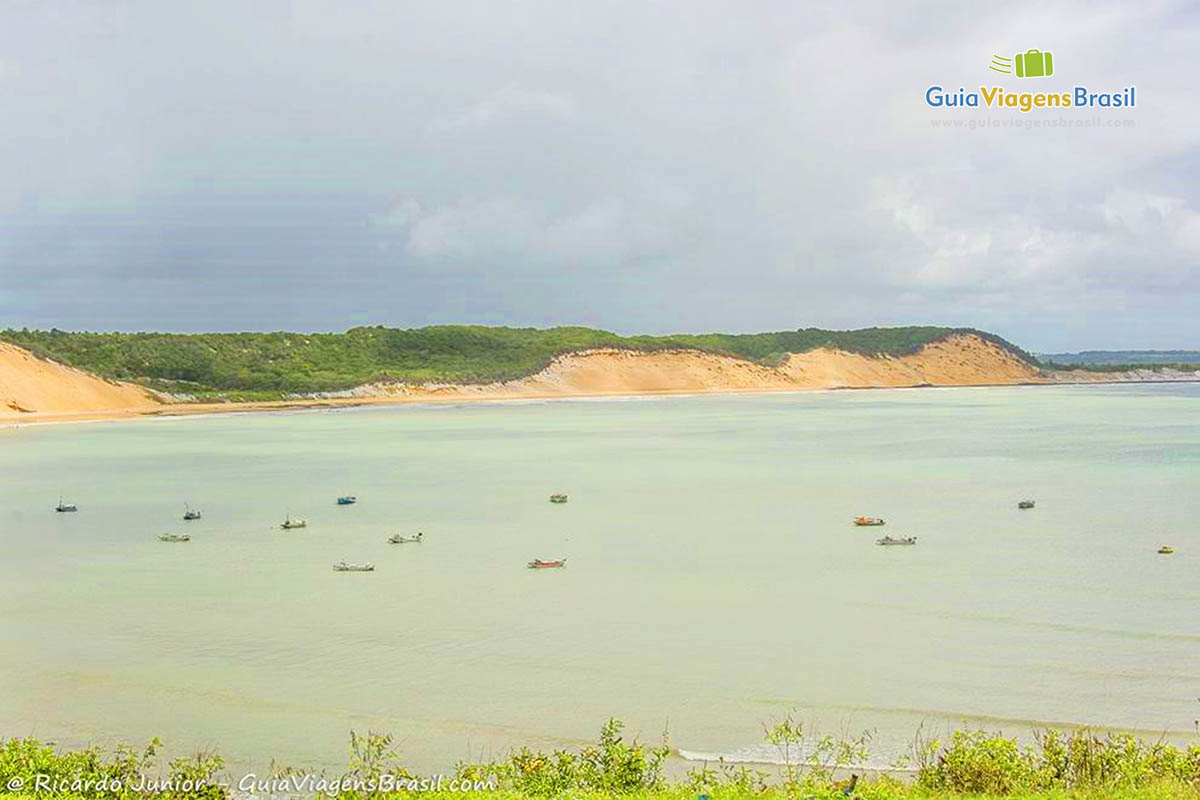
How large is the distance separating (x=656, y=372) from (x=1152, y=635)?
93.5 meters

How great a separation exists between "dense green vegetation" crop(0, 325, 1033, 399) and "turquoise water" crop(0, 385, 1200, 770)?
50512 mm

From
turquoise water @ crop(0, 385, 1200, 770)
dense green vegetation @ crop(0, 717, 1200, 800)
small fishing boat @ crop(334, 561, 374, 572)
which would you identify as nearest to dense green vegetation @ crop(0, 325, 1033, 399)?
turquoise water @ crop(0, 385, 1200, 770)

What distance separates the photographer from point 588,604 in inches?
619

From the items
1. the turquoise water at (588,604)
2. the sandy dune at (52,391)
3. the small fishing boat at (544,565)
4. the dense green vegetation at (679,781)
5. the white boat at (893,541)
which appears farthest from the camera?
the sandy dune at (52,391)

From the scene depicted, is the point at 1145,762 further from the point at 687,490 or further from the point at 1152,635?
the point at 687,490

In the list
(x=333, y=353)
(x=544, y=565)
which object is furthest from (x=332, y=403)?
(x=544, y=565)

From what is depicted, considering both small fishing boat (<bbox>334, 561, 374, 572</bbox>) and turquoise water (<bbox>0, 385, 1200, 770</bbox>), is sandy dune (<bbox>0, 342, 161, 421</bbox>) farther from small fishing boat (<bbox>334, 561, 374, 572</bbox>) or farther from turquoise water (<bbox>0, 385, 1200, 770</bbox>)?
small fishing boat (<bbox>334, 561, 374, 572</bbox>)

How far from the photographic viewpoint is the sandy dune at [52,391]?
62219mm

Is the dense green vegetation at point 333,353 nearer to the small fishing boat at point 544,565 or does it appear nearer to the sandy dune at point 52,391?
the sandy dune at point 52,391

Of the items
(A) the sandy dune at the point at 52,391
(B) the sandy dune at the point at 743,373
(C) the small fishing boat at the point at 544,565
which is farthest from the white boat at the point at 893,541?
(B) the sandy dune at the point at 743,373

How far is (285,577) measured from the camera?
17875 mm

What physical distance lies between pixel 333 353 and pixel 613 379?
25.3m

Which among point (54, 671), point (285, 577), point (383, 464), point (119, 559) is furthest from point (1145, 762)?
point (383, 464)

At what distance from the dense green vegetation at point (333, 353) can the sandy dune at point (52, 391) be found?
8.49 ft
